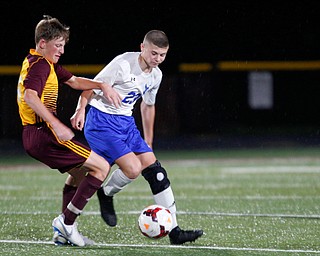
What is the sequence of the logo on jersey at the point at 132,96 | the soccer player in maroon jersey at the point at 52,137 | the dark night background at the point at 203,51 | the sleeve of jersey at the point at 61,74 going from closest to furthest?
the soccer player in maroon jersey at the point at 52,137 → the sleeve of jersey at the point at 61,74 → the logo on jersey at the point at 132,96 → the dark night background at the point at 203,51

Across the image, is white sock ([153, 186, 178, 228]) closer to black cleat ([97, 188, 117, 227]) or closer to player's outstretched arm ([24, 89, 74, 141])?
black cleat ([97, 188, 117, 227])

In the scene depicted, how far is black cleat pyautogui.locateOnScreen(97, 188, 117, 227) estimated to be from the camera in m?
7.14

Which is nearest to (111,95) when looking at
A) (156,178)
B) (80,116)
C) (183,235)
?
(80,116)

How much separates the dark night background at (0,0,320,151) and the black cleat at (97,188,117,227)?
11240 millimetres

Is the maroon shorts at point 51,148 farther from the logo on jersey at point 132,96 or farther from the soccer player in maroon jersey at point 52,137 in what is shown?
the logo on jersey at point 132,96

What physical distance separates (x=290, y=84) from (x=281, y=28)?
13.3ft

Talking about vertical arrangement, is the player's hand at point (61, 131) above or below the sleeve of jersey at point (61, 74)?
below

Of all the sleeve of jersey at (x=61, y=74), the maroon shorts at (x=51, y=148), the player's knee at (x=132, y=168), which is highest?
the sleeve of jersey at (x=61, y=74)

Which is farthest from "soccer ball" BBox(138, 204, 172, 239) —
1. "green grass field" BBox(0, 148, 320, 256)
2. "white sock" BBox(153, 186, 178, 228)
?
"white sock" BBox(153, 186, 178, 228)

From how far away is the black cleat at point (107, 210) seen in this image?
714 cm

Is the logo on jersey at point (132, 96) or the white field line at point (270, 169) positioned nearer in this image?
the logo on jersey at point (132, 96)

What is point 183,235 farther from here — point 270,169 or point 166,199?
point 270,169

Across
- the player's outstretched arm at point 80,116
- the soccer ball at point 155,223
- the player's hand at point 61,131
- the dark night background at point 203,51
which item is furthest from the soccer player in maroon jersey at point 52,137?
the dark night background at point 203,51

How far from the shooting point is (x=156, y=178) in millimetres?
6660
